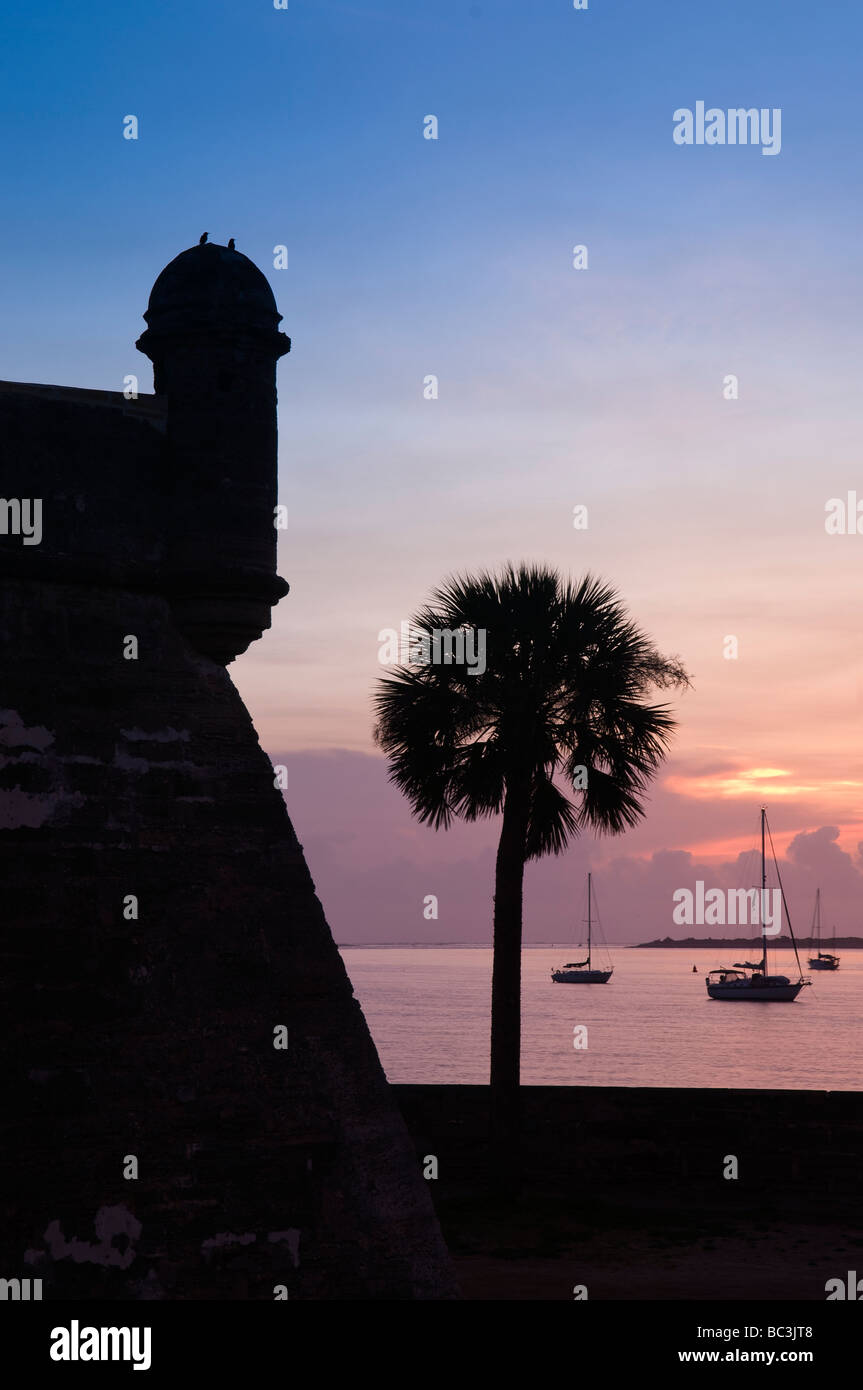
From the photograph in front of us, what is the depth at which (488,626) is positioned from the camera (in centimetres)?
2177

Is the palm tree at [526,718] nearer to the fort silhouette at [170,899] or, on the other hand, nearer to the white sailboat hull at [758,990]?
the fort silhouette at [170,899]

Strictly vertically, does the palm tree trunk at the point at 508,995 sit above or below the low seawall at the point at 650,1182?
above

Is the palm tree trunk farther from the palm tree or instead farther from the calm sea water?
the calm sea water

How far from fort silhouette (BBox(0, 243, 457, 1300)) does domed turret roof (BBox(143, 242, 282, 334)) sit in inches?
1.0

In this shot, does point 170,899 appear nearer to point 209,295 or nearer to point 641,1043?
point 209,295

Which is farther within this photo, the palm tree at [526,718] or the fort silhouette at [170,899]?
the palm tree at [526,718]

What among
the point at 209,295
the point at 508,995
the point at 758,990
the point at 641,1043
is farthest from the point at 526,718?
the point at 758,990

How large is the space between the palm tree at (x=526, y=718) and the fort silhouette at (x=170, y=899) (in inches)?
356

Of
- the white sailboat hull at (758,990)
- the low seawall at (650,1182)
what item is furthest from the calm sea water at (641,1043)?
the low seawall at (650,1182)

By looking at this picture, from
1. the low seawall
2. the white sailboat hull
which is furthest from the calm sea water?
the low seawall

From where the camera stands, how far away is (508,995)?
2100cm

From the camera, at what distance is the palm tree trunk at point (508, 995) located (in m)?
20.1

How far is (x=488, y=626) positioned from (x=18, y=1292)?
13187 millimetres

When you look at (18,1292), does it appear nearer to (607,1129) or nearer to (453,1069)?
(607,1129)
